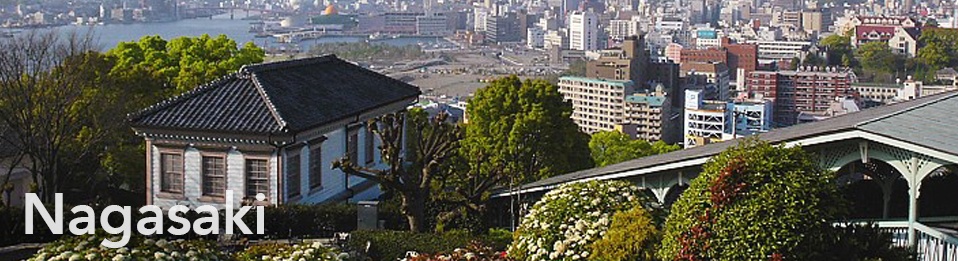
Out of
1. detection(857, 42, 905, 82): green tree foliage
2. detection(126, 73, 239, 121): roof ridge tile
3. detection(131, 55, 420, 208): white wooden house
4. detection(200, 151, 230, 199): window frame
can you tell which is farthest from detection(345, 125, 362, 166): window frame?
detection(857, 42, 905, 82): green tree foliage

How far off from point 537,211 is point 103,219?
11.5 ft

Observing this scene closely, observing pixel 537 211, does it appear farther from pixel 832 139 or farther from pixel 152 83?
pixel 152 83

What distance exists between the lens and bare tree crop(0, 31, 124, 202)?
13984 mm

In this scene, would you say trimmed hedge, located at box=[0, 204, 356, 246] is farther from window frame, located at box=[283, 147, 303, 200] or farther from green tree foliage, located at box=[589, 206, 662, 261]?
green tree foliage, located at box=[589, 206, 662, 261]

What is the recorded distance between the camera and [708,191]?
615cm

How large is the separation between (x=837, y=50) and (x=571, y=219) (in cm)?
9721

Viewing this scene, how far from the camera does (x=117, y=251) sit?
236 inches

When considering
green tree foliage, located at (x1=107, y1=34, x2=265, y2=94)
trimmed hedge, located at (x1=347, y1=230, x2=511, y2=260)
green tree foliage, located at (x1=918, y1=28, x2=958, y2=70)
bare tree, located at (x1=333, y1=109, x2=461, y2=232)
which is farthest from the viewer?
green tree foliage, located at (x1=918, y1=28, x2=958, y2=70)

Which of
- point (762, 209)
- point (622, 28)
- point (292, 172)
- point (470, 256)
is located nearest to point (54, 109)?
point (292, 172)

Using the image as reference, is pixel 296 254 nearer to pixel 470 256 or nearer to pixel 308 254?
pixel 308 254

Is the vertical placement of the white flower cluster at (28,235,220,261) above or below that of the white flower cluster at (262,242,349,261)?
above

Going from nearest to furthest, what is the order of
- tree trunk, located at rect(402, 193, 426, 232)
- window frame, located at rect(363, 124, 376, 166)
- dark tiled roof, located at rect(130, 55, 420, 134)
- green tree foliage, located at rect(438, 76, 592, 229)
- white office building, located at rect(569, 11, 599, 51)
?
tree trunk, located at rect(402, 193, 426, 232) < dark tiled roof, located at rect(130, 55, 420, 134) < window frame, located at rect(363, 124, 376, 166) < green tree foliage, located at rect(438, 76, 592, 229) < white office building, located at rect(569, 11, 599, 51)

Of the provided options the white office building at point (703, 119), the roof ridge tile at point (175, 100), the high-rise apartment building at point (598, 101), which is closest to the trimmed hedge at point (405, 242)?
the roof ridge tile at point (175, 100)

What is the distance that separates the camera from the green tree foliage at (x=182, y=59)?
17078 mm
